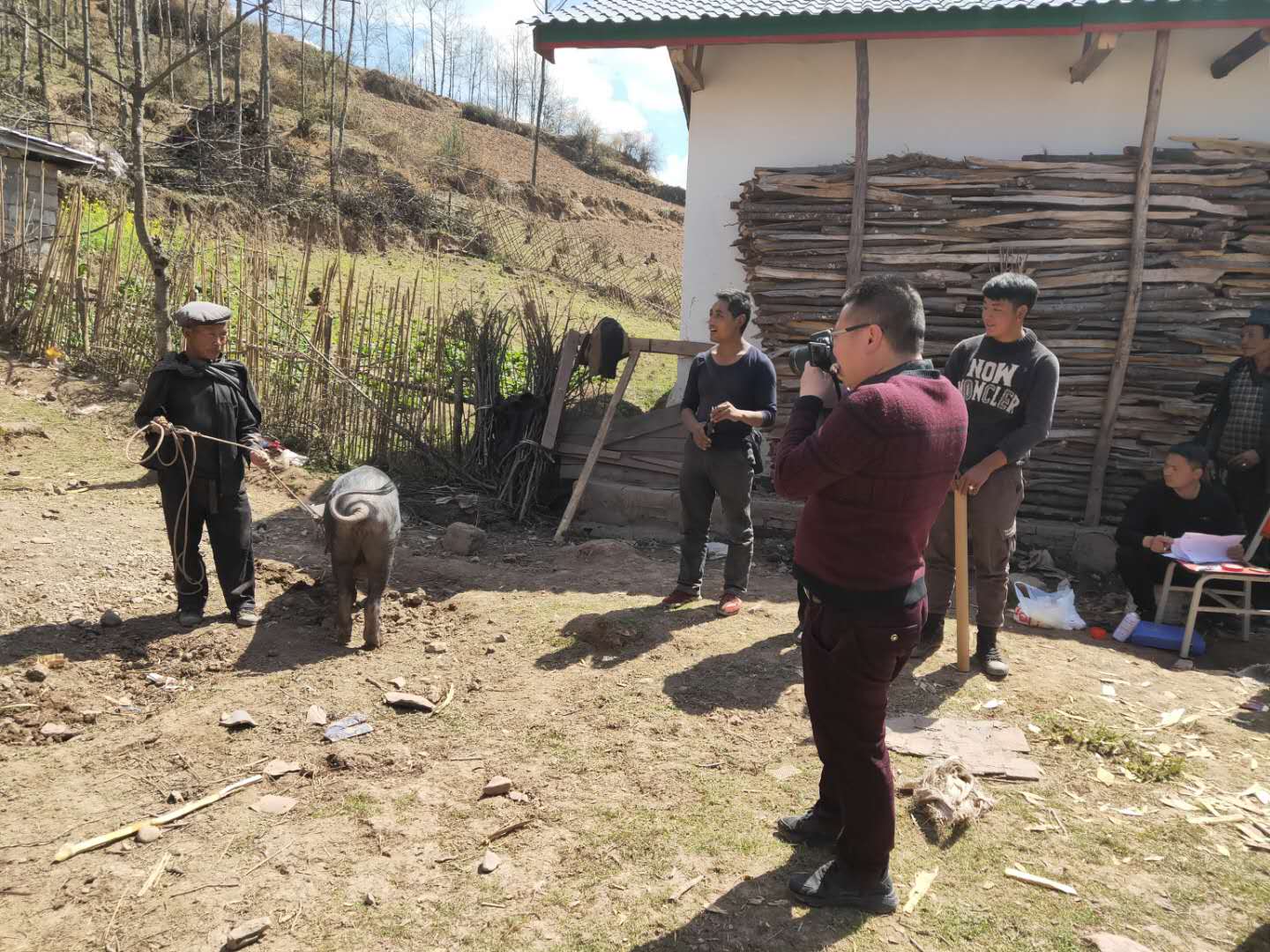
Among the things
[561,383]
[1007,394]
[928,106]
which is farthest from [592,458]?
[928,106]

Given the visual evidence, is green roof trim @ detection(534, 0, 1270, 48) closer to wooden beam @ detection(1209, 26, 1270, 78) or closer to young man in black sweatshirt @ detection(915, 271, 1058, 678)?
wooden beam @ detection(1209, 26, 1270, 78)

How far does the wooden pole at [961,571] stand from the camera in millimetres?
4152

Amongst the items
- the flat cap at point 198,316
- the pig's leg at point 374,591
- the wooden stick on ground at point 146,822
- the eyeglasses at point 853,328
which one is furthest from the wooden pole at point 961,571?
the flat cap at point 198,316

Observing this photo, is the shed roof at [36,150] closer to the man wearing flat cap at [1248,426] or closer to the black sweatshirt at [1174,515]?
the black sweatshirt at [1174,515]

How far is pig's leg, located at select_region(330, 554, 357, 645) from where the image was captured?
4.43 meters

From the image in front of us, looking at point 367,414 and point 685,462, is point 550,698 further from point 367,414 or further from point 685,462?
point 367,414

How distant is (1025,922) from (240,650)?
3.74 meters

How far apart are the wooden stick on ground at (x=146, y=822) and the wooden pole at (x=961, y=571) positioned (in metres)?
3.26

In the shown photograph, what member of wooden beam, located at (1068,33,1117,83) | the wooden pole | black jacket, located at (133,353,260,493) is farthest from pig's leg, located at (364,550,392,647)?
wooden beam, located at (1068,33,1117,83)

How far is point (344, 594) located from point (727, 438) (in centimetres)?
225

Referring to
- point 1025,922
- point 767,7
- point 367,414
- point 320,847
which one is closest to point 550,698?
point 320,847

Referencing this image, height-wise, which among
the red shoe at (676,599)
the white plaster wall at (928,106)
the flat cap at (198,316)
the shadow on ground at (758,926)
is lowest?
the shadow on ground at (758,926)

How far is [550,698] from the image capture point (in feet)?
13.2

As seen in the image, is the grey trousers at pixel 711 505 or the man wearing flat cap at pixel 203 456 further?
the grey trousers at pixel 711 505
